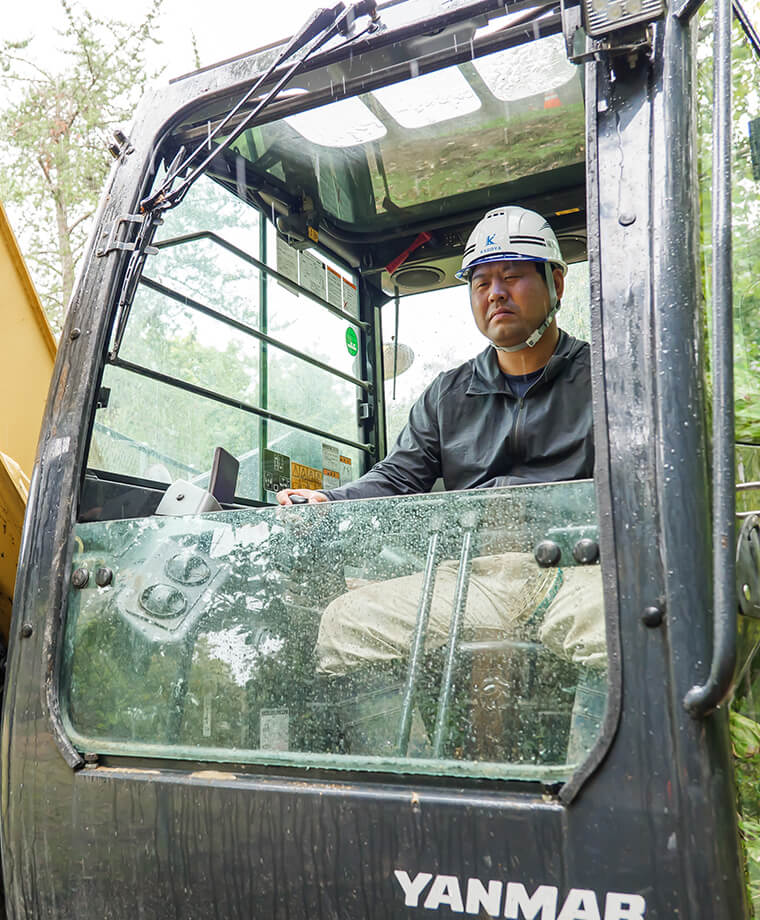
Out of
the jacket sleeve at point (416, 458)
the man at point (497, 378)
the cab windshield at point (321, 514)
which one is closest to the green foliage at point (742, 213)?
the cab windshield at point (321, 514)

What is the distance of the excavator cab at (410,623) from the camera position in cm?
125

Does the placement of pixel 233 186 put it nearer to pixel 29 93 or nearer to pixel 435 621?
pixel 435 621

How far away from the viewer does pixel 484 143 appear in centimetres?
291

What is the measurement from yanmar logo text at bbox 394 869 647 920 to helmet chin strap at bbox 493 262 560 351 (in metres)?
1.53

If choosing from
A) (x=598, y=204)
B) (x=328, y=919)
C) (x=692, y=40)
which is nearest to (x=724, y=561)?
(x=598, y=204)

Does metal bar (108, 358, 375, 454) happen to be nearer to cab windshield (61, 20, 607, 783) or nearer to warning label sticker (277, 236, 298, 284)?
cab windshield (61, 20, 607, 783)

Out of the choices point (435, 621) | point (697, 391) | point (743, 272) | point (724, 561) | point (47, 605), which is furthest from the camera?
point (47, 605)

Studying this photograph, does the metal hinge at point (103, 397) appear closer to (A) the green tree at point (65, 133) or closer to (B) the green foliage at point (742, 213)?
(B) the green foliage at point (742, 213)

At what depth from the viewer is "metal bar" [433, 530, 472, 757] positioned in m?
1.41

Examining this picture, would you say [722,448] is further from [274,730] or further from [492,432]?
[492,432]

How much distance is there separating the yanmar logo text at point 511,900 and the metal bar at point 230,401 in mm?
1295

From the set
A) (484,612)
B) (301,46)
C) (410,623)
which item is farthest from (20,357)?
(484,612)

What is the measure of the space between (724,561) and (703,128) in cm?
84

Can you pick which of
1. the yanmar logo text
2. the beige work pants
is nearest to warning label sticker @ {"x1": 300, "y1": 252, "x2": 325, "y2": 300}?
the beige work pants
